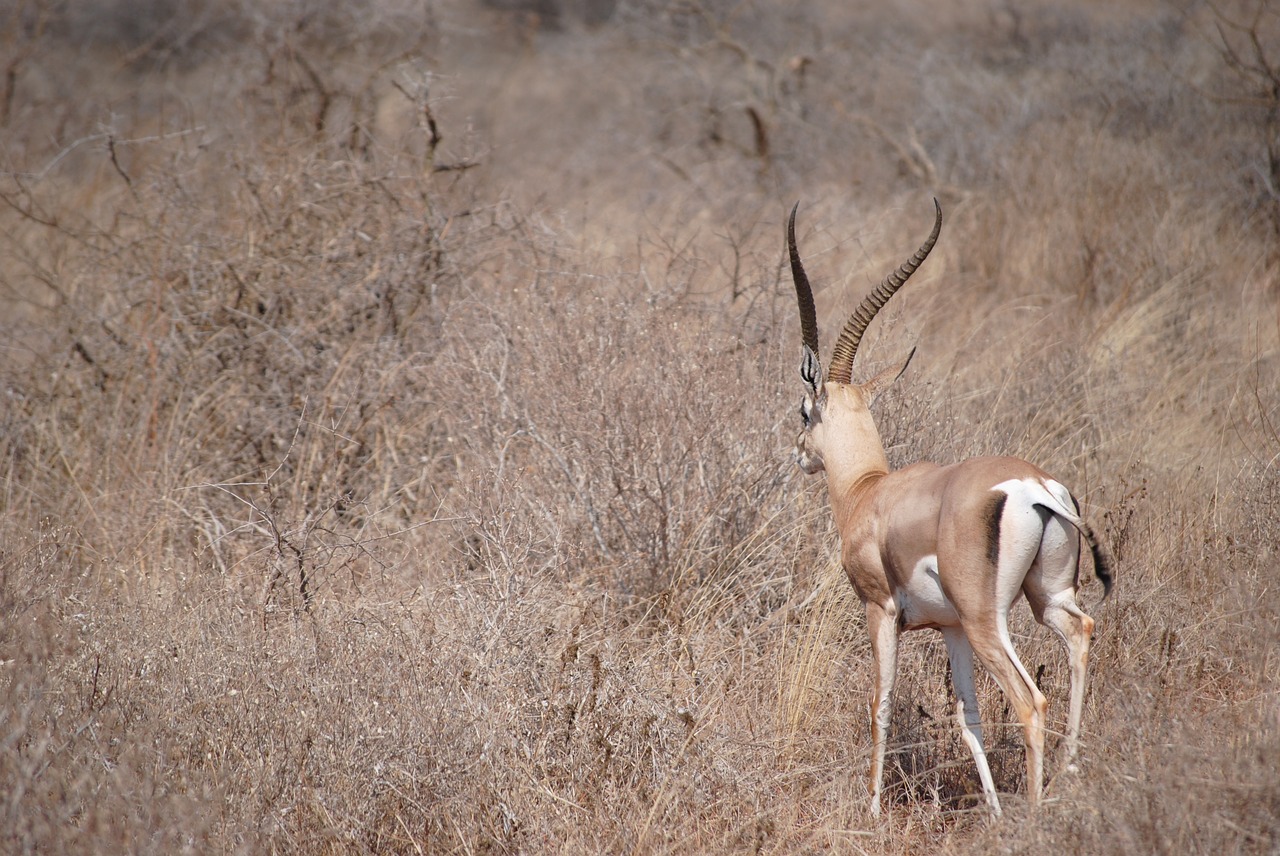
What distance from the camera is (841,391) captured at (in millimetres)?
4566

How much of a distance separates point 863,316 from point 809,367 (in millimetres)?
286

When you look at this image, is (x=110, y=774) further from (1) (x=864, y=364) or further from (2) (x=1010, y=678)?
(1) (x=864, y=364)

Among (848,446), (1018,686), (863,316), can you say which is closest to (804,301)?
(863,316)

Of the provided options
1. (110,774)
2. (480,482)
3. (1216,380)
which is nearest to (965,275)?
(1216,380)

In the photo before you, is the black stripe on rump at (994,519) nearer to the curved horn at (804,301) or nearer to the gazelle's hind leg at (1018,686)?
the gazelle's hind leg at (1018,686)

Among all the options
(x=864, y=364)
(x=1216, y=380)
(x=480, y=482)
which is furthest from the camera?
(x=1216, y=380)

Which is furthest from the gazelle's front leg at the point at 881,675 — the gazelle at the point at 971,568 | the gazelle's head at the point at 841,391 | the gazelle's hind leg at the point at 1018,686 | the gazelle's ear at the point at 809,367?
the gazelle's ear at the point at 809,367

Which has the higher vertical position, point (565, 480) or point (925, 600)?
point (925, 600)

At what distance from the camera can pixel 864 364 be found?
5.83m

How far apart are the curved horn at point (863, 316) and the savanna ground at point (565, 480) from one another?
88cm

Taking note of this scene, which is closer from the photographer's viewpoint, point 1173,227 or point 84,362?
point 84,362

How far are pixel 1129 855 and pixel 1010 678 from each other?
0.62 meters

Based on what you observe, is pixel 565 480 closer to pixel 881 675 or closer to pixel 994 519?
pixel 881 675

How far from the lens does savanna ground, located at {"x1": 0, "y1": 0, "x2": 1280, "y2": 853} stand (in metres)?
3.68
